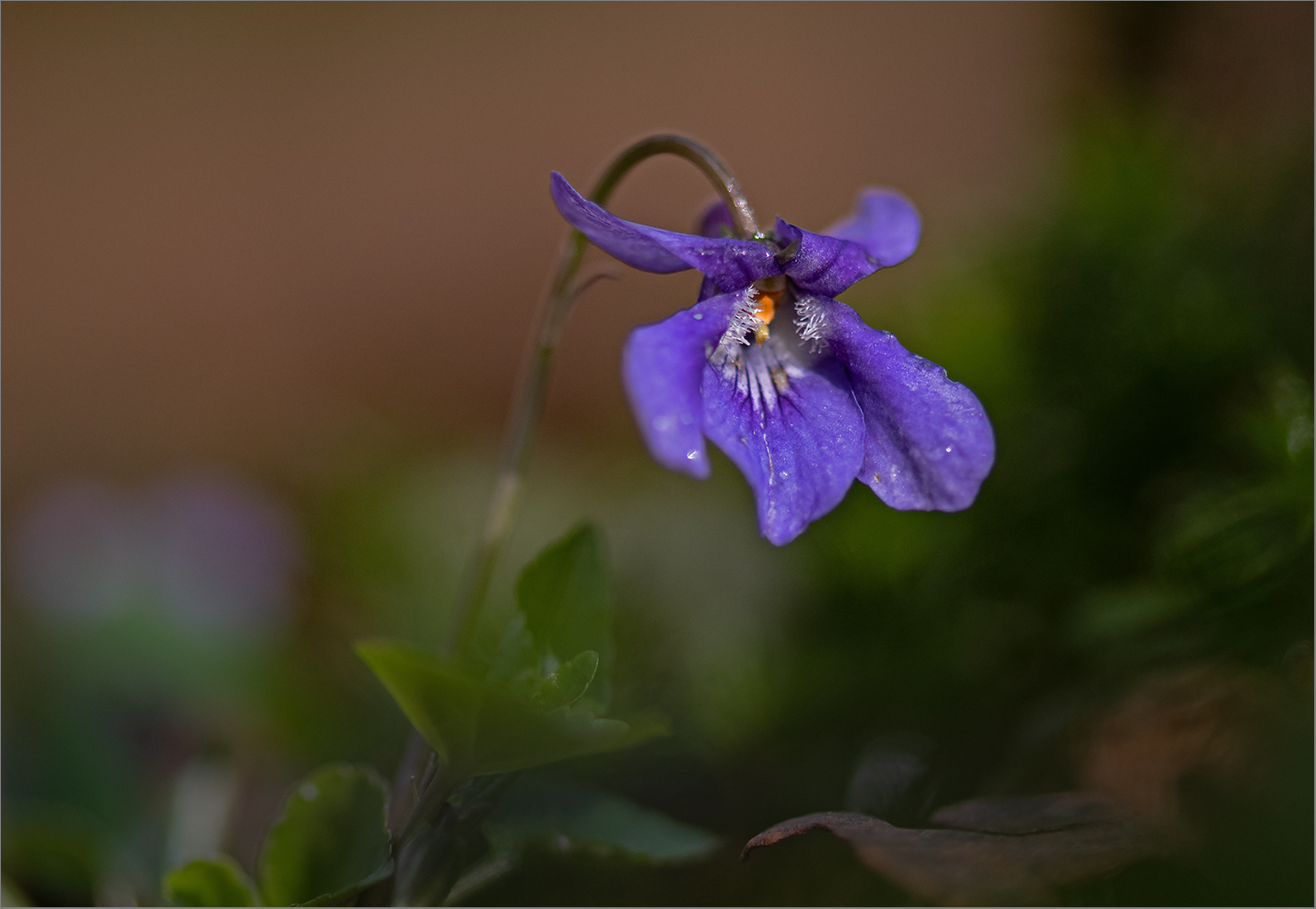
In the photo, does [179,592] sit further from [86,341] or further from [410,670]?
[86,341]

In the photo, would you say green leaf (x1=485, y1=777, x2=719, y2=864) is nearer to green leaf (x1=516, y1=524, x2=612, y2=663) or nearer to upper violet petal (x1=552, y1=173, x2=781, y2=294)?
green leaf (x1=516, y1=524, x2=612, y2=663)

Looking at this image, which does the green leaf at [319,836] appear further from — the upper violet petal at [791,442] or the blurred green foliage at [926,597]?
the upper violet petal at [791,442]

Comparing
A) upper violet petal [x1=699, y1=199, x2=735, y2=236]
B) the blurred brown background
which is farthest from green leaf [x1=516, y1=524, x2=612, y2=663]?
the blurred brown background

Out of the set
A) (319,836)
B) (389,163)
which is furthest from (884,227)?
(389,163)

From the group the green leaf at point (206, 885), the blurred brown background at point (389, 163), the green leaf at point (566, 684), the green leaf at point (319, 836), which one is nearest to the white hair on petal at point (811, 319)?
the green leaf at point (566, 684)

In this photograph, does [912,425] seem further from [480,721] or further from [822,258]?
[480,721]
